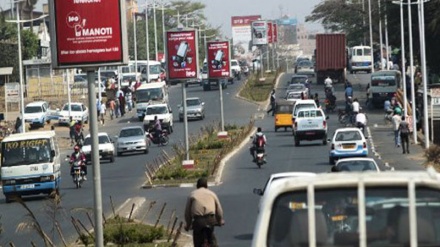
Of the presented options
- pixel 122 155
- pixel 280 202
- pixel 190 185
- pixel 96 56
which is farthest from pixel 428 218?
pixel 122 155

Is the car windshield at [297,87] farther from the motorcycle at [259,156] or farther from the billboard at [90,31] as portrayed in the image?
the billboard at [90,31]

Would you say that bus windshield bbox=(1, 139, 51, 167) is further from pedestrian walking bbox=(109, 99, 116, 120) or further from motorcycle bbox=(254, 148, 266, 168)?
pedestrian walking bbox=(109, 99, 116, 120)

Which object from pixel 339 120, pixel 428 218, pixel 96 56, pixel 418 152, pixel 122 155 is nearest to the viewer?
pixel 428 218

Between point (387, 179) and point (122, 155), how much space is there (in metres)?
52.9

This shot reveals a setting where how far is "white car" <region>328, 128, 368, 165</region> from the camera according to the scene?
4666 cm

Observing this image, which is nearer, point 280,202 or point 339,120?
point 280,202

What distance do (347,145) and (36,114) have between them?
33.6 m

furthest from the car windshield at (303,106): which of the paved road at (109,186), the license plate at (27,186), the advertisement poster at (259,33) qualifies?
the advertisement poster at (259,33)

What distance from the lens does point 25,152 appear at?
42.1 m

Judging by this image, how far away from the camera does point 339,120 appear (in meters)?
71.2

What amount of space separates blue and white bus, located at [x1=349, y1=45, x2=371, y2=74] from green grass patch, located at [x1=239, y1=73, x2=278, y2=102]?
693cm

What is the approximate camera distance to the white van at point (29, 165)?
4147 centimetres

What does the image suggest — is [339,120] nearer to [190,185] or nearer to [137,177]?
[137,177]

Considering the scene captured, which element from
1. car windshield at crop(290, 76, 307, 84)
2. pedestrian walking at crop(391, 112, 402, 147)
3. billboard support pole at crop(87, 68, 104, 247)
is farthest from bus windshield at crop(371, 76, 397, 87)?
billboard support pole at crop(87, 68, 104, 247)
